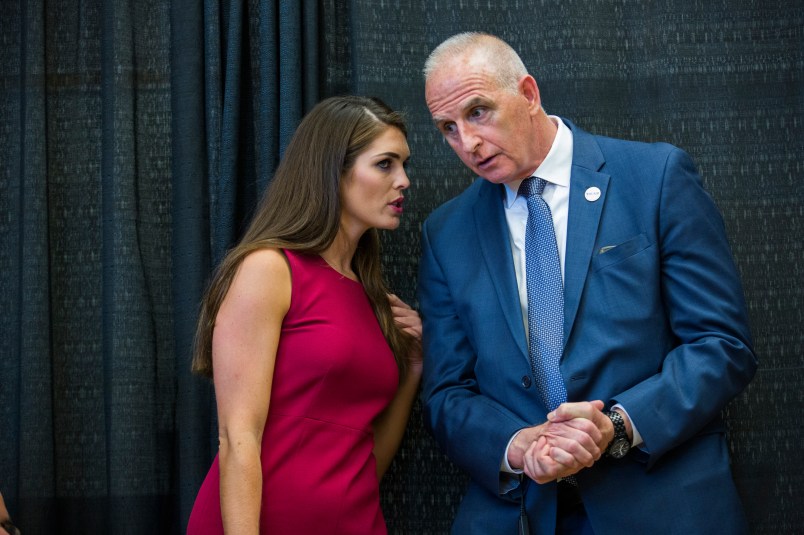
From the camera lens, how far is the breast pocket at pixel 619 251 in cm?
198

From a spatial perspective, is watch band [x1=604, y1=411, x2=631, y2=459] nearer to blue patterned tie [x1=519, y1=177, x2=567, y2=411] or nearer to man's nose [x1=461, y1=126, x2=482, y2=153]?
blue patterned tie [x1=519, y1=177, x2=567, y2=411]

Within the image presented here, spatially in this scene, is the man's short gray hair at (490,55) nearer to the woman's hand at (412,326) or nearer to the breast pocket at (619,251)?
the breast pocket at (619,251)

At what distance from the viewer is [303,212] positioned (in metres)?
2.20

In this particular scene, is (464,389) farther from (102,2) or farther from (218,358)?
(102,2)

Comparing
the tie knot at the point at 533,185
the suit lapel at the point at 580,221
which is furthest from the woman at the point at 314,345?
the suit lapel at the point at 580,221

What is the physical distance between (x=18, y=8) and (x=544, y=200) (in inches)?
64.2

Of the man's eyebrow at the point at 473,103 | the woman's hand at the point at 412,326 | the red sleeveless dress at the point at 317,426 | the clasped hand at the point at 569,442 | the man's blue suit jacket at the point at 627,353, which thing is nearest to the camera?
the clasped hand at the point at 569,442

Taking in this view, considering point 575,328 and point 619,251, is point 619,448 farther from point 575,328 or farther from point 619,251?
point 619,251

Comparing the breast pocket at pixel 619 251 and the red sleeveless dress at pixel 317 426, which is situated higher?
the breast pocket at pixel 619 251

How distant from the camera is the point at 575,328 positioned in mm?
1966

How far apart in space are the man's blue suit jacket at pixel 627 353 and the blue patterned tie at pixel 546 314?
3 cm

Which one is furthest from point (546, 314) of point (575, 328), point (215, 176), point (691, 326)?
point (215, 176)

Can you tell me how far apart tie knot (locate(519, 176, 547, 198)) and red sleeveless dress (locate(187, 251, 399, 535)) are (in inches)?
19.8

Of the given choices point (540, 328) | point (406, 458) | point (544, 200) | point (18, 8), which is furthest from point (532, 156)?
point (18, 8)
